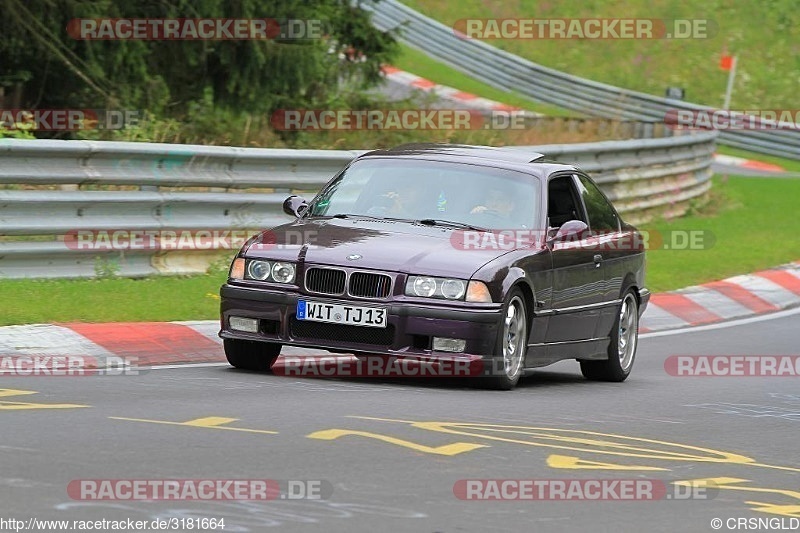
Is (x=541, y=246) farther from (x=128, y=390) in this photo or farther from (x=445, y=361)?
(x=128, y=390)

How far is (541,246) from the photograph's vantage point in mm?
11195

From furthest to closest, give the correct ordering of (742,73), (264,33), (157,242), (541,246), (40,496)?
(742,73) < (264,33) < (157,242) < (541,246) < (40,496)

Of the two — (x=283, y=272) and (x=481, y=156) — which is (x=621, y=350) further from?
(x=283, y=272)

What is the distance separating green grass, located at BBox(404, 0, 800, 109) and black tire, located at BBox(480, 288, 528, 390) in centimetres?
3434

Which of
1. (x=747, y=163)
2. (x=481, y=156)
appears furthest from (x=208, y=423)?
(x=747, y=163)

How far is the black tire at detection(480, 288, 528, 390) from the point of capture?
34.3 ft

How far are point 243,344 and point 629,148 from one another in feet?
42.7

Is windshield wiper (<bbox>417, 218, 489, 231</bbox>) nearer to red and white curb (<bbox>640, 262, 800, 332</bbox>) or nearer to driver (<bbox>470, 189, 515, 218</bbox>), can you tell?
driver (<bbox>470, 189, 515, 218</bbox>)

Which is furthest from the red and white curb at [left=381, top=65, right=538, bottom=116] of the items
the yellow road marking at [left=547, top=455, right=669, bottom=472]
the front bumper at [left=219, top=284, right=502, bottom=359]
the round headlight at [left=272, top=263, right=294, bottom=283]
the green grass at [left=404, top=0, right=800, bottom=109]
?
the yellow road marking at [left=547, top=455, right=669, bottom=472]

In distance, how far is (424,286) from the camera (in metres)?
10.3

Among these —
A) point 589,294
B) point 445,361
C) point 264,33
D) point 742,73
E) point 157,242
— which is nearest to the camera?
point 445,361

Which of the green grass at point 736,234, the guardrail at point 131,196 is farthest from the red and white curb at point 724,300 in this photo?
the guardrail at point 131,196

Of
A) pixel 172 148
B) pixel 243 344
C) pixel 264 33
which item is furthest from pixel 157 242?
pixel 264 33

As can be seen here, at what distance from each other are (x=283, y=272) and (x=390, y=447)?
2796 mm
